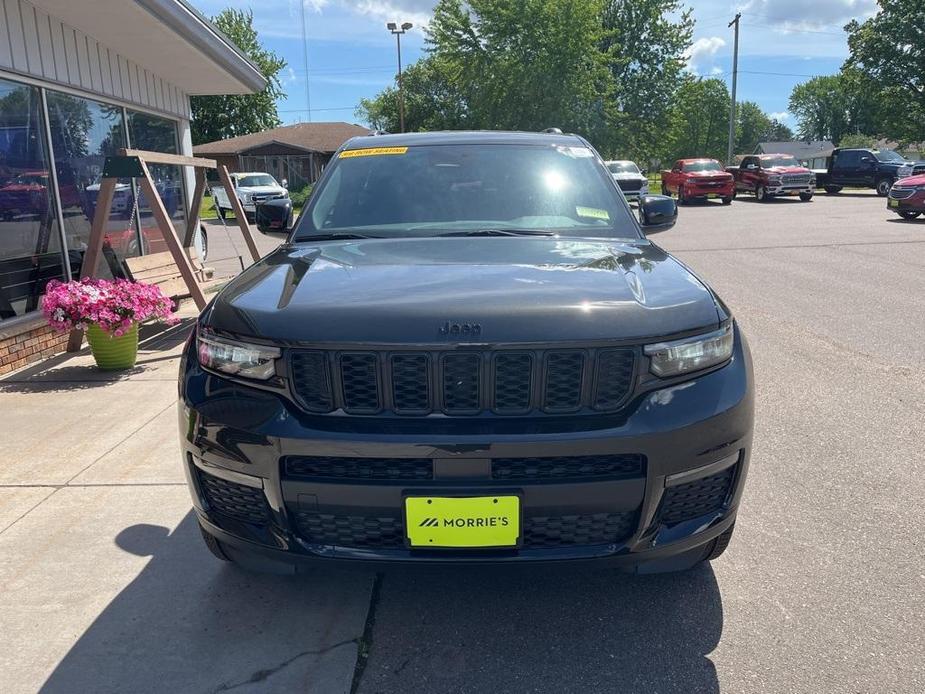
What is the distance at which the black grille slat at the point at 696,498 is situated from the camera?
7.47 feet

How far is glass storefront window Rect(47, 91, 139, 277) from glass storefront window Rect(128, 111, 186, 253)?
50 cm

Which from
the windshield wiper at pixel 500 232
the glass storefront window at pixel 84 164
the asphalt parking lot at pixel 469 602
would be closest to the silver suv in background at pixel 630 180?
the glass storefront window at pixel 84 164

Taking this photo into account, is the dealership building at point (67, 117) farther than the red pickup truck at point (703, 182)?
No

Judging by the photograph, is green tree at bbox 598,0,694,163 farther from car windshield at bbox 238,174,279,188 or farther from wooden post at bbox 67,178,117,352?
wooden post at bbox 67,178,117,352

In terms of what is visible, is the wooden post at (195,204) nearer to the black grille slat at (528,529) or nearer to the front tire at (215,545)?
the front tire at (215,545)

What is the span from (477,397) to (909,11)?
50122mm

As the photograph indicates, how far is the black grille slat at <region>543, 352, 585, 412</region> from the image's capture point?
2.22m

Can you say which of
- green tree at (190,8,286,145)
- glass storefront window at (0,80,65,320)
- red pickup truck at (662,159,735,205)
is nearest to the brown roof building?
green tree at (190,8,286,145)

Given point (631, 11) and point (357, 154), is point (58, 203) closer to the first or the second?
point (357, 154)

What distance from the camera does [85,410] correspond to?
17.0 feet

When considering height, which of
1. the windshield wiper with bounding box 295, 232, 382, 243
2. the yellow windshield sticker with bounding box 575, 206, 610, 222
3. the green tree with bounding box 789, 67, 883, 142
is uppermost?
the green tree with bounding box 789, 67, 883, 142

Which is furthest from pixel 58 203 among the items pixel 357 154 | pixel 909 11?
pixel 909 11

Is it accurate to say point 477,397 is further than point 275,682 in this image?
No

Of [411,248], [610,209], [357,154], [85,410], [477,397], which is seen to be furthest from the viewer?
[85,410]
